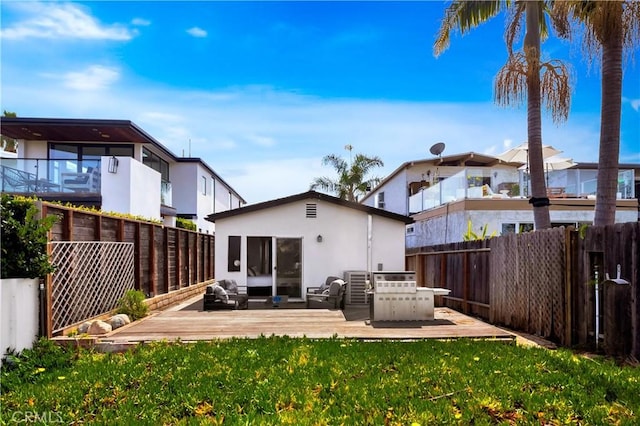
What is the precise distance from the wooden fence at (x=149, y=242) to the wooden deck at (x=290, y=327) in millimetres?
1910

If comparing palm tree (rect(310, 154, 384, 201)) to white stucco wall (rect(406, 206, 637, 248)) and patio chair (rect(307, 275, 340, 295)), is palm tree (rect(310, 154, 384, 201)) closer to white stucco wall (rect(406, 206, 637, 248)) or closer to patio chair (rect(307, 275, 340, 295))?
white stucco wall (rect(406, 206, 637, 248))

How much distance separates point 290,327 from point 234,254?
15.6ft

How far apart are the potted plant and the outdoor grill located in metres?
5.99

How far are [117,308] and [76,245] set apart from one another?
2.19 m

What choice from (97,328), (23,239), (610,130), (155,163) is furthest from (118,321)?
(155,163)

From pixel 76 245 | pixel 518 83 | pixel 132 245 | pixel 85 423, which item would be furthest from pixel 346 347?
pixel 518 83

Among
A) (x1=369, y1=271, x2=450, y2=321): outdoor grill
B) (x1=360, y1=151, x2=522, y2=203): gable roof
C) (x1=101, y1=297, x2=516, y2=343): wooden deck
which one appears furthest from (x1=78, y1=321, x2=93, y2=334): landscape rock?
(x1=360, y1=151, x2=522, y2=203): gable roof

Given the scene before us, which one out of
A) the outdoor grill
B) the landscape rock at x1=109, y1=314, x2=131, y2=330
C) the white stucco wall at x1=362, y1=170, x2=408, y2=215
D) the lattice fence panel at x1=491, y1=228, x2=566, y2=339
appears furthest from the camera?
the white stucco wall at x1=362, y1=170, x2=408, y2=215

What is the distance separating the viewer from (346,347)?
6.30 metres

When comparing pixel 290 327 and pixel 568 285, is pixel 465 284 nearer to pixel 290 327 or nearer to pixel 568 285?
pixel 568 285

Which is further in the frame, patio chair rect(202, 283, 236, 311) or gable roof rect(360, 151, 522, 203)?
gable roof rect(360, 151, 522, 203)

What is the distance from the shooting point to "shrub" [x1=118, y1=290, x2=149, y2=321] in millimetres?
8781

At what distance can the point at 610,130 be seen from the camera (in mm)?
7637

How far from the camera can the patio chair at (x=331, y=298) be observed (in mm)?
10680
